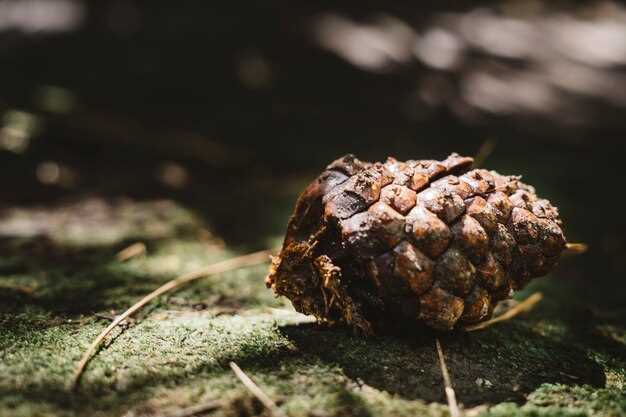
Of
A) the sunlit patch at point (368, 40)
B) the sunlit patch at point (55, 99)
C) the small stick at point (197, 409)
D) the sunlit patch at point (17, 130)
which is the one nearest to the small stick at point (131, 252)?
the small stick at point (197, 409)

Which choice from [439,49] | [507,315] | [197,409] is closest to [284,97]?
[439,49]

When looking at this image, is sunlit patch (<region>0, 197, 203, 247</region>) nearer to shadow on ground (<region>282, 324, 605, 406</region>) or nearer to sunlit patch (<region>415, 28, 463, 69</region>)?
shadow on ground (<region>282, 324, 605, 406</region>)

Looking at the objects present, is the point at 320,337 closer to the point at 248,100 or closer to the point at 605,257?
the point at 605,257

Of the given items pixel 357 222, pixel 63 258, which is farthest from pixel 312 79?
pixel 357 222

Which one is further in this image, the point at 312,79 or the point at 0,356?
the point at 312,79

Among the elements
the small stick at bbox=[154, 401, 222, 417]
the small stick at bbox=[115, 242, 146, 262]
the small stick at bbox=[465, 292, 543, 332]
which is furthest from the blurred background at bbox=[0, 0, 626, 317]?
the small stick at bbox=[154, 401, 222, 417]

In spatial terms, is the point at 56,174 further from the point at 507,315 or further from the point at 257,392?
the point at 507,315
